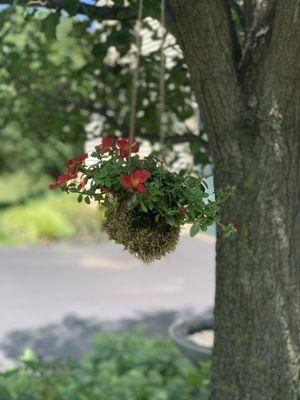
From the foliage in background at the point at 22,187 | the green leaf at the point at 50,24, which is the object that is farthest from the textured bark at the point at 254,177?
the foliage in background at the point at 22,187

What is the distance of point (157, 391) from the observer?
4066 mm

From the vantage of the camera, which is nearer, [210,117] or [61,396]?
[210,117]

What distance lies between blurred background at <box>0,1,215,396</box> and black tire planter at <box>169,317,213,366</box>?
43.0 inches

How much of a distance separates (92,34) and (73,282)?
578cm

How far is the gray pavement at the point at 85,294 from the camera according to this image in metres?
6.89

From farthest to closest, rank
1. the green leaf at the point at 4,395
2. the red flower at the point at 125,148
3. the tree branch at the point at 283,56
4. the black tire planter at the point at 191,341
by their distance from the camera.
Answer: the black tire planter at the point at 191,341 < the green leaf at the point at 4,395 < the tree branch at the point at 283,56 < the red flower at the point at 125,148


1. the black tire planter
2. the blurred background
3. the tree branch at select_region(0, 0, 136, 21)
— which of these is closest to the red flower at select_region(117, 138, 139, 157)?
the blurred background

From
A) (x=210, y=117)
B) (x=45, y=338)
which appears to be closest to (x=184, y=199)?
(x=210, y=117)

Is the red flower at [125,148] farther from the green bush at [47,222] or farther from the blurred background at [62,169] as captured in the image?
the green bush at [47,222]

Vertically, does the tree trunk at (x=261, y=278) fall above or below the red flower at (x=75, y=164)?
below

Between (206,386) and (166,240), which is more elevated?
(166,240)

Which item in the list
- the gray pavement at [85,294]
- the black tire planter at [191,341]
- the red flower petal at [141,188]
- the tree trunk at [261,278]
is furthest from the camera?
the gray pavement at [85,294]

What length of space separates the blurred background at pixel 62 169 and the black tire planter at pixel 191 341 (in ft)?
3.58

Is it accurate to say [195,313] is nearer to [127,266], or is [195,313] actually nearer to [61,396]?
[127,266]
